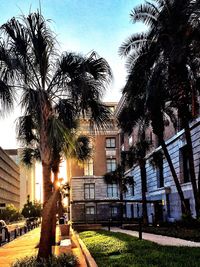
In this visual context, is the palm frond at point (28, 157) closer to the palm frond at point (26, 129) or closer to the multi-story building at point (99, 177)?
the palm frond at point (26, 129)

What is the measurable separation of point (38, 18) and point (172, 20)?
12.4 m

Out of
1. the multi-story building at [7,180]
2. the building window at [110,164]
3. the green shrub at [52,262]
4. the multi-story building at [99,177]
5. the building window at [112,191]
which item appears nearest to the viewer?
the green shrub at [52,262]

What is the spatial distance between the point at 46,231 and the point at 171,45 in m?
12.4

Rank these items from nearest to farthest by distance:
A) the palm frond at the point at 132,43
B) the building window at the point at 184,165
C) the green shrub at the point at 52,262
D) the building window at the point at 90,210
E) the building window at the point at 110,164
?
1. the green shrub at the point at 52,262
2. the palm frond at the point at 132,43
3. the building window at the point at 184,165
4. the building window at the point at 90,210
5. the building window at the point at 110,164

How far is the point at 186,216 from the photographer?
88.3ft

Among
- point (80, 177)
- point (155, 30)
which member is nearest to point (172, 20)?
point (155, 30)

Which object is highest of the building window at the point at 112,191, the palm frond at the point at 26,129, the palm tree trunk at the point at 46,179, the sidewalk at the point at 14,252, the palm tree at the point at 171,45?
the palm tree at the point at 171,45

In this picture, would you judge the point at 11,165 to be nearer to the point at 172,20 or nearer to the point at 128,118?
the point at 128,118

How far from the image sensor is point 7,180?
115812 mm

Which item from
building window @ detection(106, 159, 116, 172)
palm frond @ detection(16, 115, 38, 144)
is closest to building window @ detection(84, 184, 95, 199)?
building window @ detection(106, 159, 116, 172)

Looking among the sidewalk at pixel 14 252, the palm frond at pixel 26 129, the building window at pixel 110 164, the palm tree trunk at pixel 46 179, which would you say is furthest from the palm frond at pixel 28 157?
the building window at pixel 110 164

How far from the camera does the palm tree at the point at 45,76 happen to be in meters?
12.3

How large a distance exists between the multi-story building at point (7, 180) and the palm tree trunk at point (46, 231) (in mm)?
88659

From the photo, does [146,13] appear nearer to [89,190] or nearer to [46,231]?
[46,231]
